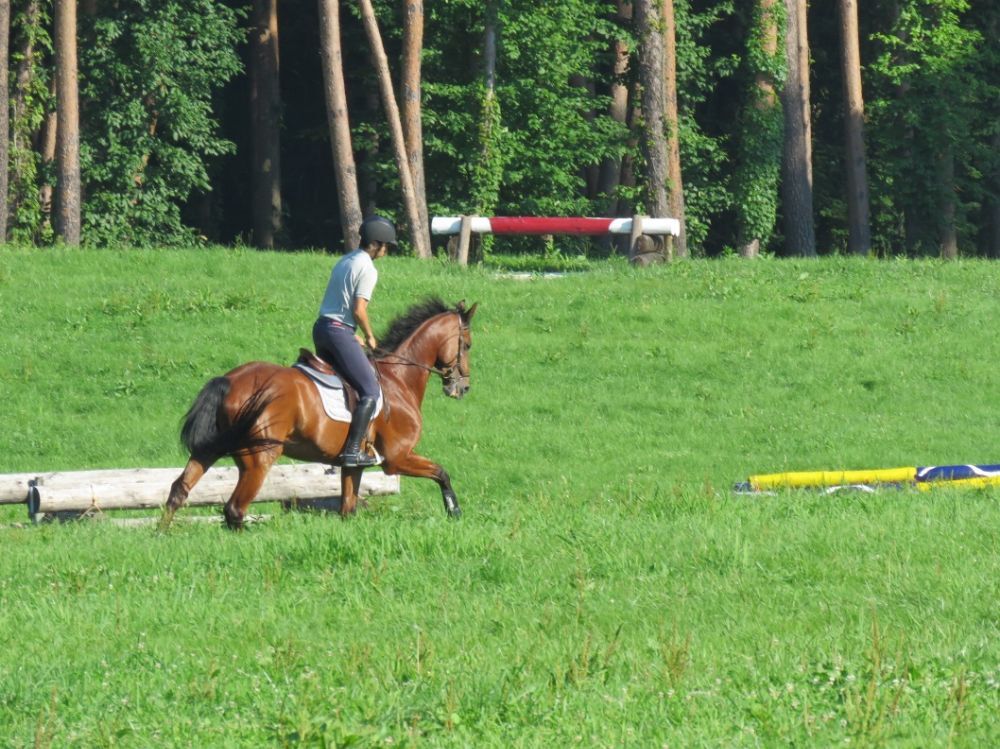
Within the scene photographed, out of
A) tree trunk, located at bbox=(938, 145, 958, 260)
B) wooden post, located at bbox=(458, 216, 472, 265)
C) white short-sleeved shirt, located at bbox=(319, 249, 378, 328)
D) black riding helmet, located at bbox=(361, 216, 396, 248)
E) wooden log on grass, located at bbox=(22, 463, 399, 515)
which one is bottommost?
wooden log on grass, located at bbox=(22, 463, 399, 515)

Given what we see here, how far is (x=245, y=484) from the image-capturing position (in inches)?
538

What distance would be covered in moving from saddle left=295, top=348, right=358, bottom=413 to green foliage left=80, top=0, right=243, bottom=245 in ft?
94.0

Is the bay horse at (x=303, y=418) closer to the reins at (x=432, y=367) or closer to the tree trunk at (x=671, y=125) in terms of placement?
the reins at (x=432, y=367)

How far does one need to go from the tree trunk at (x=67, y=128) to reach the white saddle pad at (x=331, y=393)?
2445cm

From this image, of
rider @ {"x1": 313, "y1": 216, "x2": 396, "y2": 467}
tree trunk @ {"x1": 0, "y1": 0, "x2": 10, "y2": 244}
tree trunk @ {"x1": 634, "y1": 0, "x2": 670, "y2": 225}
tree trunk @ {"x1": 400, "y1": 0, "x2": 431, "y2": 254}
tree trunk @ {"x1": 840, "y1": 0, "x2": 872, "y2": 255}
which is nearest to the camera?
rider @ {"x1": 313, "y1": 216, "x2": 396, "y2": 467}

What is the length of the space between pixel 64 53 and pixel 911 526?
28686 mm

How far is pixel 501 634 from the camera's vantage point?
9594 mm

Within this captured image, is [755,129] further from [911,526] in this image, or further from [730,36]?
[911,526]

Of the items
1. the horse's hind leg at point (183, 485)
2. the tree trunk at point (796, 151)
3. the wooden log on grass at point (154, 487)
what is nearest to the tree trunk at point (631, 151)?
the tree trunk at point (796, 151)

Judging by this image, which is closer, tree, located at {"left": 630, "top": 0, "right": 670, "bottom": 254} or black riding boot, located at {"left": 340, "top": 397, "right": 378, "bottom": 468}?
black riding boot, located at {"left": 340, "top": 397, "right": 378, "bottom": 468}

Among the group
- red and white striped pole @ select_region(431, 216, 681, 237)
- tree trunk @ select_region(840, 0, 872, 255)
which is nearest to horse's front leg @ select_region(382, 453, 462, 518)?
red and white striped pole @ select_region(431, 216, 681, 237)

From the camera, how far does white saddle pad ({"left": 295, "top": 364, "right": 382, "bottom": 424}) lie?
46.7 ft

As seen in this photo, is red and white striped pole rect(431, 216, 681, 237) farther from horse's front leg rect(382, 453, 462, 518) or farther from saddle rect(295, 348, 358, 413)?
saddle rect(295, 348, 358, 413)

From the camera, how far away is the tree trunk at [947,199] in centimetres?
4903
